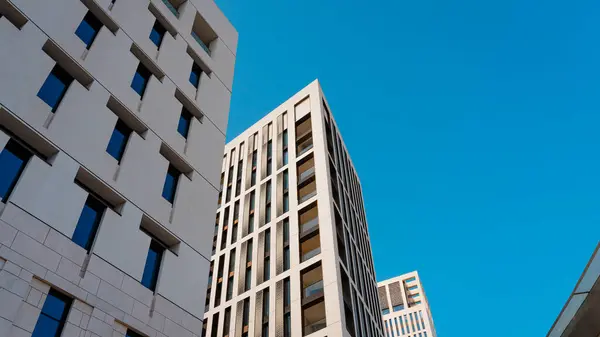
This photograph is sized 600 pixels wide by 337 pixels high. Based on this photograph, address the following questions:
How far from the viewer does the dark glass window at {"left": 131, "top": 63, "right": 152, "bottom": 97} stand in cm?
1944

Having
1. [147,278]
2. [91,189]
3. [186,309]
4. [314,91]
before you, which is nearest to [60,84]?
[91,189]

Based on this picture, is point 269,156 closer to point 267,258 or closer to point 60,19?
point 267,258

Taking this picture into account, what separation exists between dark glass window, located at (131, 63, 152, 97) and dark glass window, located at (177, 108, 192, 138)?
212 cm

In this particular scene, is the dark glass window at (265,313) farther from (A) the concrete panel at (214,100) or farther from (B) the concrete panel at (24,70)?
(B) the concrete panel at (24,70)

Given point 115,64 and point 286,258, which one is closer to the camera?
point 115,64

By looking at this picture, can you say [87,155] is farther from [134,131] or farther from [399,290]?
[399,290]

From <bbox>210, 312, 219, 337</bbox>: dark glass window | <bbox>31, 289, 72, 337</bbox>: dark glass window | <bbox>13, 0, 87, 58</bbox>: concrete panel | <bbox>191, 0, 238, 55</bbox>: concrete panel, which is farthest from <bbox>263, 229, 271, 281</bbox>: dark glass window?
<bbox>31, 289, 72, 337</bbox>: dark glass window

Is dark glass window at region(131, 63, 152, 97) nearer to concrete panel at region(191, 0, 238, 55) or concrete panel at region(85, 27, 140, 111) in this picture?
concrete panel at region(85, 27, 140, 111)

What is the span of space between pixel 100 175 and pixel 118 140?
2245mm

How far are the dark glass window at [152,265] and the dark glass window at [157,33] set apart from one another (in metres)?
9.97

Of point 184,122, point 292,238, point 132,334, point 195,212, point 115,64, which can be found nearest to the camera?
point 132,334

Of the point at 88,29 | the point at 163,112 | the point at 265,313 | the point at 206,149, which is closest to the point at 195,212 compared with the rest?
the point at 206,149

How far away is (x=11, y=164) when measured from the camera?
44.7 feet

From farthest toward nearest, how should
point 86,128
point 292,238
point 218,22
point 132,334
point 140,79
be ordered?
point 292,238 < point 218,22 < point 140,79 < point 86,128 < point 132,334
